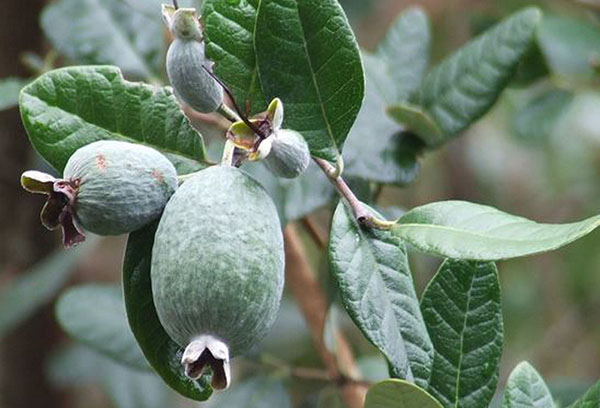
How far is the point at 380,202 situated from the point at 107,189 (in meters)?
0.85

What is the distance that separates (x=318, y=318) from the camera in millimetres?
1180

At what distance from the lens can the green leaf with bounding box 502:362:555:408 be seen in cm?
71

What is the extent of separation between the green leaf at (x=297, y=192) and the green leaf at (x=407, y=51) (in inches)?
7.4

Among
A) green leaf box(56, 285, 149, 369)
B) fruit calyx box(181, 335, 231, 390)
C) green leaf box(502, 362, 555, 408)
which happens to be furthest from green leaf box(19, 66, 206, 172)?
green leaf box(56, 285, 149, 369)

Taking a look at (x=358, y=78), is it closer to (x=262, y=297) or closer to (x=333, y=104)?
(x=333, y=104)

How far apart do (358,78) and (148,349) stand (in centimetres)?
25

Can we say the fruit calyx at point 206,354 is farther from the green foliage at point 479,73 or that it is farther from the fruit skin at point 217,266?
the green foliage at point 479,73

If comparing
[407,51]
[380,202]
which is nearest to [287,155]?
[407,51]

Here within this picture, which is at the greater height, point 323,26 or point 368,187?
point 323,26

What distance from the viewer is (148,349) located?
A: 2.31 ft

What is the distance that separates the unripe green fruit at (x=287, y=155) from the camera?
25.9 inches

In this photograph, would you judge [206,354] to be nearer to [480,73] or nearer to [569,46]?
[480,73]

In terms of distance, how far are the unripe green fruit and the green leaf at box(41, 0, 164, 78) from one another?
1.80 feet

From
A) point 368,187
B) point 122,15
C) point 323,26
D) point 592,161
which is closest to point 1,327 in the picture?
point 122,15
